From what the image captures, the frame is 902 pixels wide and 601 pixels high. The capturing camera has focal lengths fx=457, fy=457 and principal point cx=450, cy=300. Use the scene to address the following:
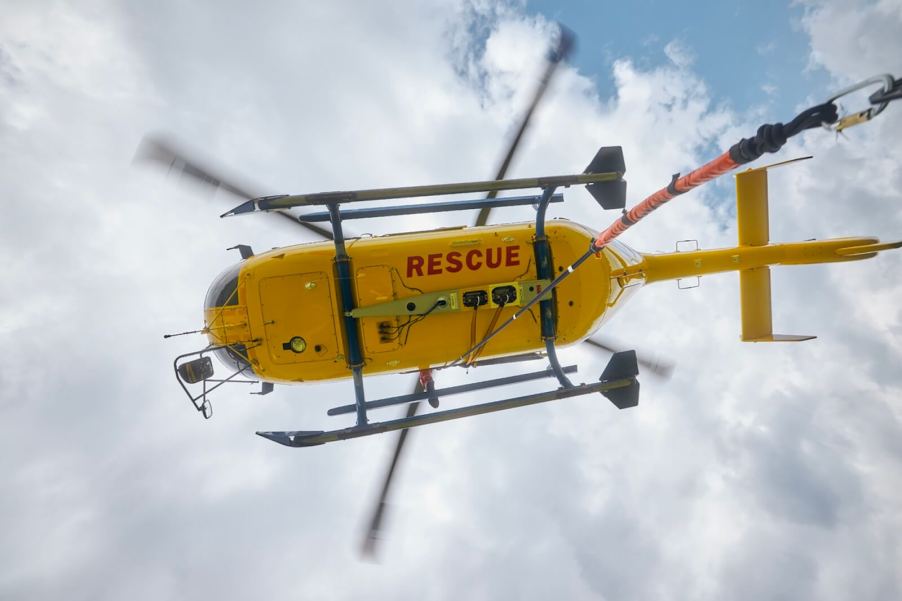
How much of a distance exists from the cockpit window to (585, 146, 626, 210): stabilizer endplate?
4.83 m

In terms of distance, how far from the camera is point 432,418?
219 inches

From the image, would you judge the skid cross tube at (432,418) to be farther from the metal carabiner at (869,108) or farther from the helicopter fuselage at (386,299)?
the metal carabiner at (869,108)

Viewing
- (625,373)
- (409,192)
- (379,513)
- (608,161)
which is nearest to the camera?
(409,192)

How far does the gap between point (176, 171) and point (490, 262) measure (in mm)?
4046

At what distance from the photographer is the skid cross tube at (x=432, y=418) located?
5.32 m

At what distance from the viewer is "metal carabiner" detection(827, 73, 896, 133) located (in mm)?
2330

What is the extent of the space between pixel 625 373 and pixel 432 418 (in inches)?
102

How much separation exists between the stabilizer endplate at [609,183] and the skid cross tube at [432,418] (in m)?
→ 2.30

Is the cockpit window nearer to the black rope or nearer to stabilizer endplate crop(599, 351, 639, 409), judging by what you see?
stabilizer endplate crop(599, 351, 639, 409)

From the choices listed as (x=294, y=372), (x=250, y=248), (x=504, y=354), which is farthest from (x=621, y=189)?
(x=250, y=248)

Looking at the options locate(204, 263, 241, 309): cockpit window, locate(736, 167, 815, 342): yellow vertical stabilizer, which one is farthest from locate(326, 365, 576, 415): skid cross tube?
locate(736, 167, 815, 342): yellow vertical stabilizer

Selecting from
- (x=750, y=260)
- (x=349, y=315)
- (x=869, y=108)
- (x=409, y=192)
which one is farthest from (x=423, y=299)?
(x=750, y=260)

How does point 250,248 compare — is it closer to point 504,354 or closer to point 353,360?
point 353,360

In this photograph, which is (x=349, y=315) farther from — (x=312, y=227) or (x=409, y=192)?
(x=409, y=192)
